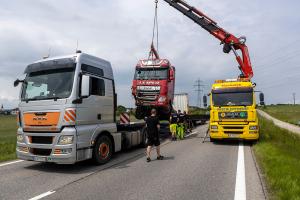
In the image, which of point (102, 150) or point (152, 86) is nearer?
point (102, 150)

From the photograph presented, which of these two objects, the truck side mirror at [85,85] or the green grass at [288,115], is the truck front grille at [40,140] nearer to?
the truck side mirror at [85,85]

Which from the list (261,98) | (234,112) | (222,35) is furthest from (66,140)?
(222,35)

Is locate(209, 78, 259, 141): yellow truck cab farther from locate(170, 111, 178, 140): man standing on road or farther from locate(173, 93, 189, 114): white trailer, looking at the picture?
locate(173, 93, 189, 114): white trailer

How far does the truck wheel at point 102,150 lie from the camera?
834 cm

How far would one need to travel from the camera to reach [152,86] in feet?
48.1

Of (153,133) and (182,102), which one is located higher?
(182,102)

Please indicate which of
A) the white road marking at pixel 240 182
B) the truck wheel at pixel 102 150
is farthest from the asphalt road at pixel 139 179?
the truck wheel at pixel 102 150

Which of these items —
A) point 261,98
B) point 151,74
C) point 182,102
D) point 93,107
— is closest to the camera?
point 93,107

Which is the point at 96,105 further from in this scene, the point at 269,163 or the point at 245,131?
the point at 245,131

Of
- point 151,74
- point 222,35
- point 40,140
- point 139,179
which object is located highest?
point 222,35

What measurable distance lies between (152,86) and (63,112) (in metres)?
7.65

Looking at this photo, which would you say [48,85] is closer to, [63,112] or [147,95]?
[63,112]

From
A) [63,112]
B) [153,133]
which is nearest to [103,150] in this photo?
[153,133]

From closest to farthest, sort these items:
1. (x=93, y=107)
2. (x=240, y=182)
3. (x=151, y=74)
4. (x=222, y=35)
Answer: (x=240, y=182)
(x=93, y=107)
(x=151, y=74)
(x=222, y=35)
